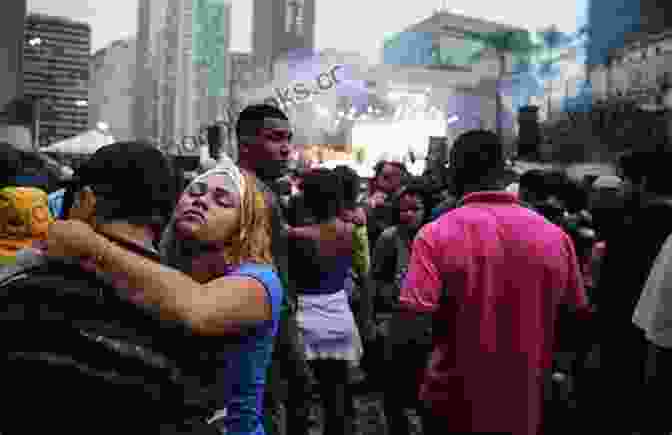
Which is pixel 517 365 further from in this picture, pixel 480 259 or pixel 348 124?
pixel 348 124

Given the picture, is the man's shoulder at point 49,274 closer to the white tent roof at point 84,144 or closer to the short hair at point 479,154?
the short hair at point 479,154

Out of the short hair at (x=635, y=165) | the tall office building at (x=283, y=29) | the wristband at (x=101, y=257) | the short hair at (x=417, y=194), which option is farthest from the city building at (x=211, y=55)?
the wristband at (x=101, y=257)

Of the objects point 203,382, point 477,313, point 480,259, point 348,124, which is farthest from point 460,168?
point 348,124

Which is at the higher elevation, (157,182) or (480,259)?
(157,182)

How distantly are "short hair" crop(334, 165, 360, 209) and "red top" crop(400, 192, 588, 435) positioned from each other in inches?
64.4

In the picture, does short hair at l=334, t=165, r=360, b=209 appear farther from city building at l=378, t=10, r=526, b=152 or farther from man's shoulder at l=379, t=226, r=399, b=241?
city building at l=378, t=10, r=526, b=152

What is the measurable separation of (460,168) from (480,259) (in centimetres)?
46

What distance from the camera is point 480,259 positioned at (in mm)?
2719

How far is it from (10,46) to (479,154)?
76.0 feet

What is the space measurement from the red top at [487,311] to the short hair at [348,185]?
1635 mm

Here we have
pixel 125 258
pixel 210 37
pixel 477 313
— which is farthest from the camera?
pixel 210 37

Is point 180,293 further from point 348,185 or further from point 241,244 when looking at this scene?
point 348,185

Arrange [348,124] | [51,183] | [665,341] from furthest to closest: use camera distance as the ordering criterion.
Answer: [348,124] → [51,183] → [665,341]

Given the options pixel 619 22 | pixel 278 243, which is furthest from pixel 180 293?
pixel 619 22
